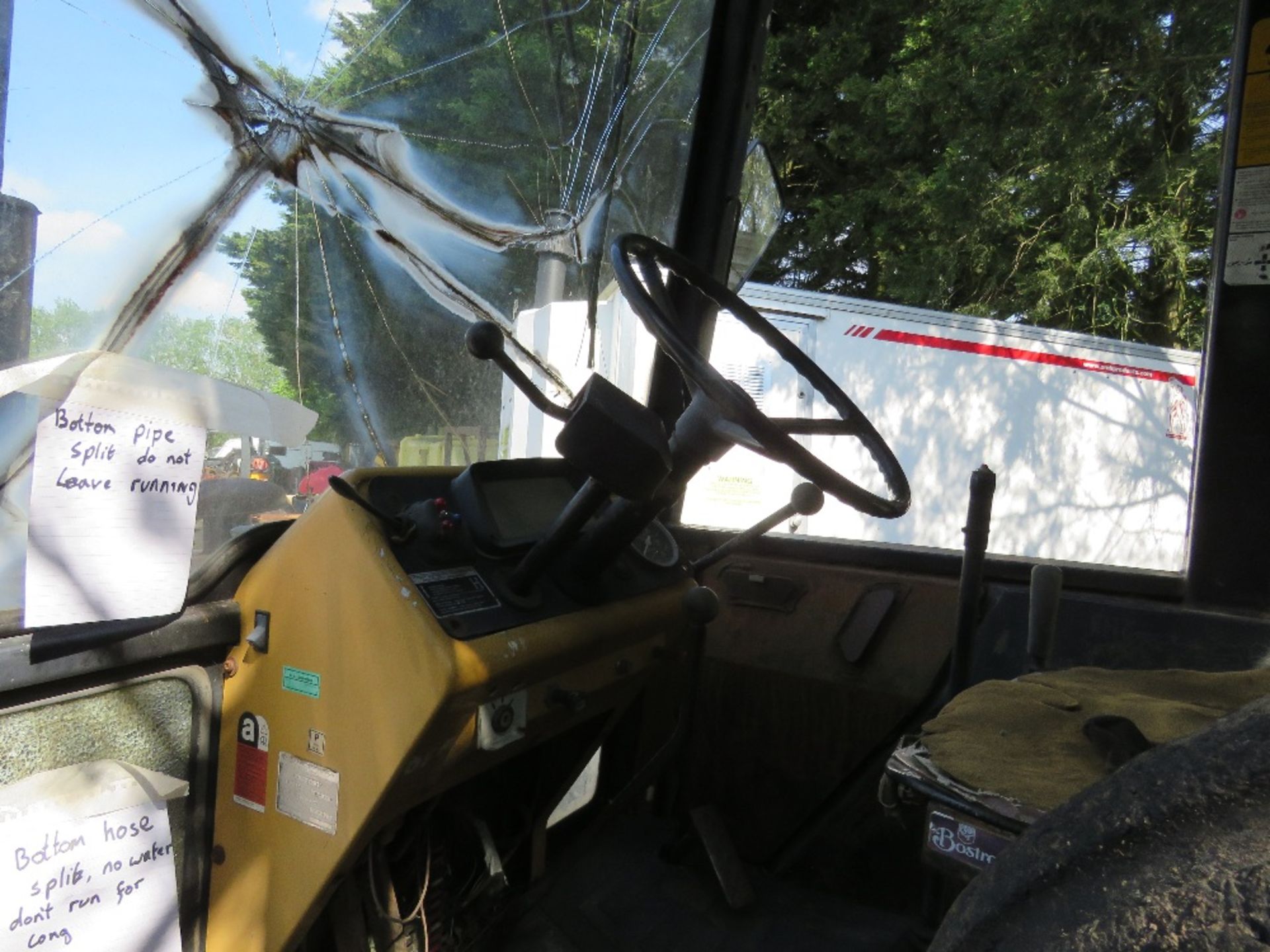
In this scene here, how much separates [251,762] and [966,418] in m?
4.94

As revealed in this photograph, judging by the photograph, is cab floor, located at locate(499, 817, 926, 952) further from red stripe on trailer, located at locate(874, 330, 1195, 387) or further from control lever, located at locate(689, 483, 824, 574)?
red stripe on trailer, located at locate(874, 330, 1195, 387)

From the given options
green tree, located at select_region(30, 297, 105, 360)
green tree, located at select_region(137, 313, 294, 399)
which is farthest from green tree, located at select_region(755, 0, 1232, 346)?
green tree, located at select_region(30, 297, 105, 360)

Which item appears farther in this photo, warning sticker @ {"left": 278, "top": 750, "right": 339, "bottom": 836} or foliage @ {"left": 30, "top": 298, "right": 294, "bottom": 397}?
warning sticker @ {"left": 278, "top": 750, "right": 339, "bottom": 836}

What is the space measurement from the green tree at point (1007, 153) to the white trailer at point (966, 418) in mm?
328

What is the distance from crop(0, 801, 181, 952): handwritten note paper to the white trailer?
10.3 ft

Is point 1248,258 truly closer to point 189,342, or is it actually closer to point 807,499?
point 807,499

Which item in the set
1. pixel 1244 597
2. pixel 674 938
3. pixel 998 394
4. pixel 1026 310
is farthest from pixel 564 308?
pixel 998 394

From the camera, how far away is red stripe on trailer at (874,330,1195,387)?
17.9 feet

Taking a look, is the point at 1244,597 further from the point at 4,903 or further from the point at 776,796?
the point at 4,903

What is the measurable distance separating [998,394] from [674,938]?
4.57 m

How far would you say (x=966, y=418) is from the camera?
5.67 m

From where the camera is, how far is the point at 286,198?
1.38 m

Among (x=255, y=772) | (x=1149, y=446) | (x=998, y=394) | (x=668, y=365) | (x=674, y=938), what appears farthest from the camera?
(x=998, y=394)

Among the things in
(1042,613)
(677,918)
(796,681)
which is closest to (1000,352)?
(796,681)
